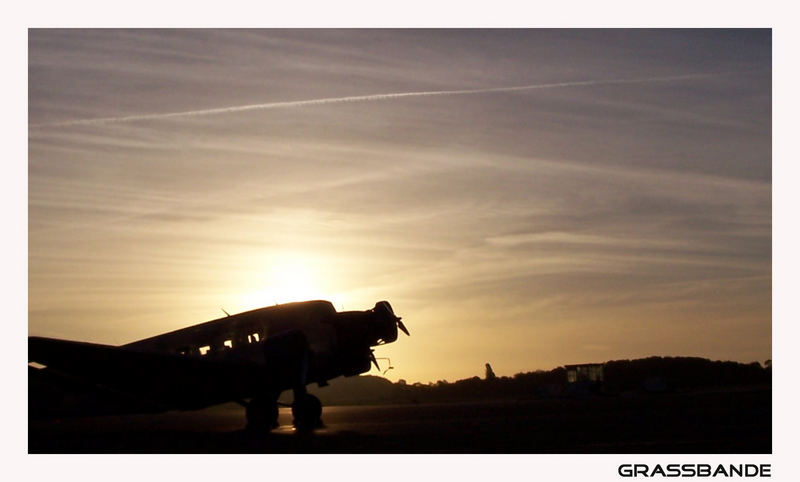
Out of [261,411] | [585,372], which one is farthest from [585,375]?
[261,411]

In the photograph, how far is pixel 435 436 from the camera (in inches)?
1041

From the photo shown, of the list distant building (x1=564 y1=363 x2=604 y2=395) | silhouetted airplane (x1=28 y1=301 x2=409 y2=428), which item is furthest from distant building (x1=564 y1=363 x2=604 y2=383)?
silhouetted airplane (x1=28 y1=301 x2=409 y2=428)

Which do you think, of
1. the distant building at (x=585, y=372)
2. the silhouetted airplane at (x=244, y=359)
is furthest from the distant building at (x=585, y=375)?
the silhouetted airplane at (x=244, y=359)

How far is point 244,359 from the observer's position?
1242 inches

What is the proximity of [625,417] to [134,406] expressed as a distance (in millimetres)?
16353

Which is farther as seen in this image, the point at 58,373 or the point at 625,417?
the point at 625,417

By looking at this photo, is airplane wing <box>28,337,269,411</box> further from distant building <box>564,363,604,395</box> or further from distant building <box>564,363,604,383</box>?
distant building <box>564,363,604,383</box>

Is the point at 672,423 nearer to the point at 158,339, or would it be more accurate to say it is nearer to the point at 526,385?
the point at 158,339

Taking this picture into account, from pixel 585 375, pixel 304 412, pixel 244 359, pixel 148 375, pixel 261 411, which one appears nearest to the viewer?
pixel 148 375

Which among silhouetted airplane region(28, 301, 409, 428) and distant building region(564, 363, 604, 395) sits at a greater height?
silhouetted airplane region(28, 301, 409, 428)

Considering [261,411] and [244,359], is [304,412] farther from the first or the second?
[244,359]

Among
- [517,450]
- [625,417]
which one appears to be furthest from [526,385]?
[517,450]

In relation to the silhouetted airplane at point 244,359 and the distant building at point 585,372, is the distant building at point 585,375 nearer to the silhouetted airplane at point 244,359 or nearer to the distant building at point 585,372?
the distant building at point 585,372

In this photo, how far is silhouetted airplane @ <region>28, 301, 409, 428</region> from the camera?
95.9 ft
